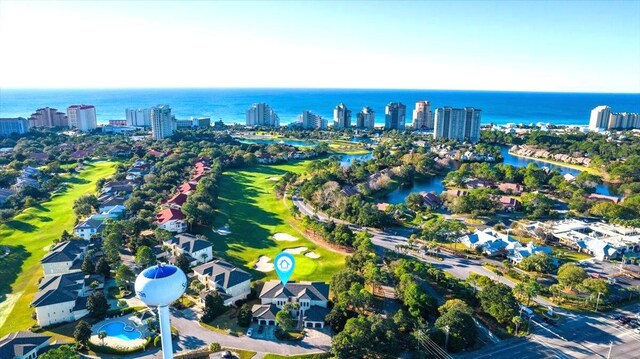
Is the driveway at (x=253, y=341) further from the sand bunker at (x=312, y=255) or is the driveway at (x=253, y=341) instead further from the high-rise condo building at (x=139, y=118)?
the high-rise condo building at (x=139, y=118)

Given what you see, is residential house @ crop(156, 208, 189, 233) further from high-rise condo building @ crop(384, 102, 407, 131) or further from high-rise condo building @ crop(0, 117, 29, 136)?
high-rise condo building @ crop(384, 102, 407, 131)

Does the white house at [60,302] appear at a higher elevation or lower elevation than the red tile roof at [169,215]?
lower

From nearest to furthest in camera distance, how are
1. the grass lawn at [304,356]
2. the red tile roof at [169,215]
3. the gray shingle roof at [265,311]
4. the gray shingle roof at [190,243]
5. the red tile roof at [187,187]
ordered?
the grass lawn at [304,356]
the gray shingle roof at [265,311]
the gray shingle roof at [190,243]
the red tile roof at [169,215]
the red tile roof at [187,187]

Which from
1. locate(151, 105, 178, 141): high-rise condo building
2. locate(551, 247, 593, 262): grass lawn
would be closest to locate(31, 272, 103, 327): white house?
locate(551, 247, 593, 262): grass lawn

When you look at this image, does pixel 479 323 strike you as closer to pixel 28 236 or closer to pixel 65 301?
pixel 65 301

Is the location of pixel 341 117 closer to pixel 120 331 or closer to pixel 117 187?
pixel 117 187

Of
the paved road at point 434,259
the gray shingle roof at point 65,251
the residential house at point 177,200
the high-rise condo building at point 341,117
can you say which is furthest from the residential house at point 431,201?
the high-rise condo building at point 341,117

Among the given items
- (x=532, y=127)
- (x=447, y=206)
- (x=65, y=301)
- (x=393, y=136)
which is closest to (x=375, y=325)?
(x=65, y=301)

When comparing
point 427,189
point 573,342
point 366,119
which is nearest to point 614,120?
point 366,119
